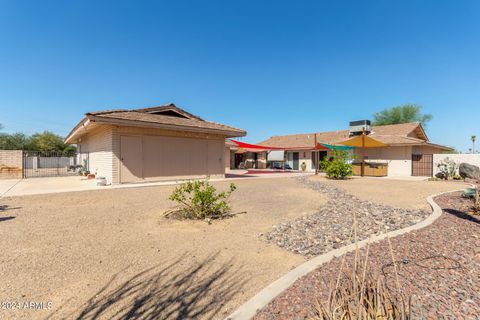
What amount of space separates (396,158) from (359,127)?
5890 mm

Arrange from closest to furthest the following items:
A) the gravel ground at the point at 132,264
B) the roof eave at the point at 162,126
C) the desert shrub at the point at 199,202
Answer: the gravel ground at the point at 132,264, the desert shrub at the point at 199,202, the roof eave at the point at 162,126

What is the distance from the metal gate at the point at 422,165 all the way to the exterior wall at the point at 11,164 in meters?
30.4

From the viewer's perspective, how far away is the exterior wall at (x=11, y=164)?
1573 cm

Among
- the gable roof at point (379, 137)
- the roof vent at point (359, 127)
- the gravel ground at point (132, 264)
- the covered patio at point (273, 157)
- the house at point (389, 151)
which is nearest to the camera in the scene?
the gravel ground at point (132, 264)

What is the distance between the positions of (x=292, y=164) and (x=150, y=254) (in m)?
27.5

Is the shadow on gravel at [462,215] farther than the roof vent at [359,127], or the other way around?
the roof vent at [359,127]

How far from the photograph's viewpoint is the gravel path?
4.09 m

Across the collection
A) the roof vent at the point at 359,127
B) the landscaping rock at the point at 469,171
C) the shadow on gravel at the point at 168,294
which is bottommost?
the shadow on gravel at the point at 168,294

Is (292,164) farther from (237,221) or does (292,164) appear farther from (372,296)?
(372,296)

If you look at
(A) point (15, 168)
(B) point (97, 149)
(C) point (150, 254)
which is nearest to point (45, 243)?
(C) point (150, 254)

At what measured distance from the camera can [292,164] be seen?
98.4 feet

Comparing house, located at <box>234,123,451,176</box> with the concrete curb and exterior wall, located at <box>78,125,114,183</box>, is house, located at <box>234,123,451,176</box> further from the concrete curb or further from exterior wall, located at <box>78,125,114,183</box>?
the concrete curb

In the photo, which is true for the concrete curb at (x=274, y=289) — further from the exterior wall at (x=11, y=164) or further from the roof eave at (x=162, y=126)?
the exterior wall at (x=11, y=164)

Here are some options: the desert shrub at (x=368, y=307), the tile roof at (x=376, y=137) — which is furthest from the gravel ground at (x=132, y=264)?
the tile roof at (x=376, y=137)
